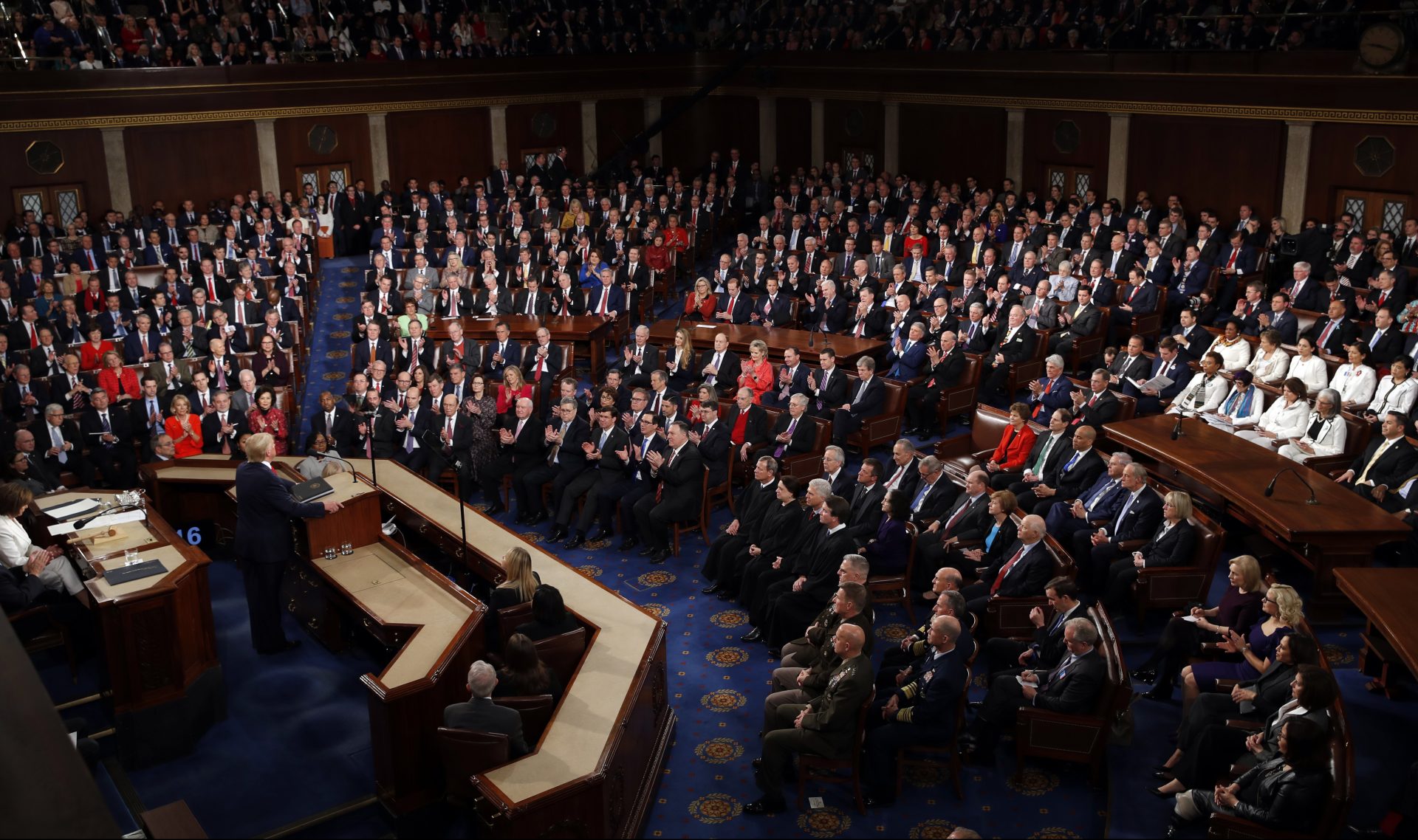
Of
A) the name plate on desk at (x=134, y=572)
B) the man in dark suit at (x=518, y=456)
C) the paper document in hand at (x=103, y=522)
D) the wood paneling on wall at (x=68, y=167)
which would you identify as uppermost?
the wood paneling on wall at (x=68, y=167)

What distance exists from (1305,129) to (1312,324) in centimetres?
488

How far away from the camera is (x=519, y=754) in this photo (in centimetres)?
630

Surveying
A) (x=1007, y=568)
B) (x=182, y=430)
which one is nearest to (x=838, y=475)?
(x=1007, y=568)

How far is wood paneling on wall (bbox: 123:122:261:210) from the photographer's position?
805 inches

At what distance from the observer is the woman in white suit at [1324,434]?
10039mm

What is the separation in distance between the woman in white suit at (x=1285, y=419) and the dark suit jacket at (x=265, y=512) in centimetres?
797

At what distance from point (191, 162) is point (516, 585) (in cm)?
1643

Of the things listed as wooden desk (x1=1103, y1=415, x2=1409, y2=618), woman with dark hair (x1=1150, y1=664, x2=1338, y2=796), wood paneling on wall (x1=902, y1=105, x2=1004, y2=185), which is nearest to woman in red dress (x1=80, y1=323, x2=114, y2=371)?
wooden desk (x1=1103, y1=415, x2=1409, y2=618)

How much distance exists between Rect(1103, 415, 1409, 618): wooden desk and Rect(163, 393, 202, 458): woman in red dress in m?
8.59

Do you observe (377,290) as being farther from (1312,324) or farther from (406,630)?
(1312,324)

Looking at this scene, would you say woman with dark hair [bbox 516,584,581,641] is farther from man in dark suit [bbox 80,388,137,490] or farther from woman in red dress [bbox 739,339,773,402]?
A: man in dark suit [bbox 80,388,137,490]

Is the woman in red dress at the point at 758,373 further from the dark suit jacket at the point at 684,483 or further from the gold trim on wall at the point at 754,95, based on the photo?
the gold trim on wall at the point at 754,95

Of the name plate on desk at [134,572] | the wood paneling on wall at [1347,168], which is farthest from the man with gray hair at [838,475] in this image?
the wood paneling on wall at [1347,168]

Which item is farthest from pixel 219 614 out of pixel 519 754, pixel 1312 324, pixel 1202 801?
pixel 1312 324
